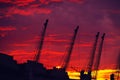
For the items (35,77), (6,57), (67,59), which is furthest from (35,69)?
(67,59)

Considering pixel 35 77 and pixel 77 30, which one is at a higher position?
pixel 77 30

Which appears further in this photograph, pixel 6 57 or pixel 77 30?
pixel 77 30

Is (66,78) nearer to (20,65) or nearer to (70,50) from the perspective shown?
(70,50)

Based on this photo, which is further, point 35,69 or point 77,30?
point 77,30

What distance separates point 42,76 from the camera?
159000 millimetres

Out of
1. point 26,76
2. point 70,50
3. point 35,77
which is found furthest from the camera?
point 70,50

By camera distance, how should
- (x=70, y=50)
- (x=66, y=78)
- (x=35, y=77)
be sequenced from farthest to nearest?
(x=70, y=50) < (x=66, y=78) < (x=35, y=77)

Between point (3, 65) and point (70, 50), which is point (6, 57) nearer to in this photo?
point (3, 65)

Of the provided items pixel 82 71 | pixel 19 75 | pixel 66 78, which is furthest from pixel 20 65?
pixel 82 71

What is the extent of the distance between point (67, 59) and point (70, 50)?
5.00 metres

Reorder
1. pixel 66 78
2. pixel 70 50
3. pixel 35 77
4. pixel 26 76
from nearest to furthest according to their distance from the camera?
1. pixel 26 76
2. pixel 35 77
3. pixel 66 78
4. pixel 70 50

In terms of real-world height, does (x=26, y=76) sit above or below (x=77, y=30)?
below

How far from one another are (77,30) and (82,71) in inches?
878

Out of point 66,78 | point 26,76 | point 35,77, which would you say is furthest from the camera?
point 66,78
